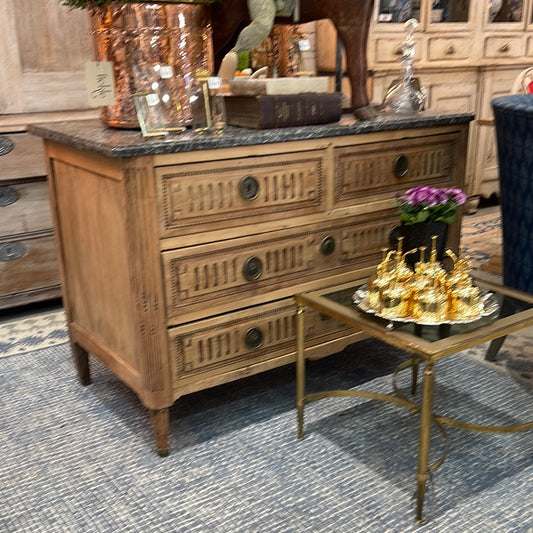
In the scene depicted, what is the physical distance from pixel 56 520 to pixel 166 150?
860 mm

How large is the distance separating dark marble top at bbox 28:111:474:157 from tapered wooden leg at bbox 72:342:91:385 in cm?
67

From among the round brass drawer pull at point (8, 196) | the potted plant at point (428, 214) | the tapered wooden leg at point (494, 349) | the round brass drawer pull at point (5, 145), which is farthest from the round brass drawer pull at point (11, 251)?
the tapered wooden leg at point (494, 349)

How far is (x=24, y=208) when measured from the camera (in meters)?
2.48

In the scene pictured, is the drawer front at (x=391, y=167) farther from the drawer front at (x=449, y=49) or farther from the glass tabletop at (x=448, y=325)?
the drawer front at (x=449, y=49)

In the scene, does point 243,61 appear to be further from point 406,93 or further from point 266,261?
point 266,261

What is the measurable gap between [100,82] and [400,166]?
0.87 metres

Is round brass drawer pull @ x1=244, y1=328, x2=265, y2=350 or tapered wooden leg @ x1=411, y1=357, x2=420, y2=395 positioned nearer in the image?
round brass drawer pull @ x1=244, y1=328, x2=265, y2=350

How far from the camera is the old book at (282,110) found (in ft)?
5.36

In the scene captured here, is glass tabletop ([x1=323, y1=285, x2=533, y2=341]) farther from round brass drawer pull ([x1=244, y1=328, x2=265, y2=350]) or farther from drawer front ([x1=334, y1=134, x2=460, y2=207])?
drawer front ([x1=334, y1=134, x2=460, y2=207])

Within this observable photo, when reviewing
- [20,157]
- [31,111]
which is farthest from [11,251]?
[31,111]

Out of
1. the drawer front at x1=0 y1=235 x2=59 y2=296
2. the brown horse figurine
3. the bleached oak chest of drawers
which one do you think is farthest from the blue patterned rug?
the brown horse figurine

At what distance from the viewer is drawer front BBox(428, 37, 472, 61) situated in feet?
11.6

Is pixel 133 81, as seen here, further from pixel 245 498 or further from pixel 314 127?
pixel 245 498

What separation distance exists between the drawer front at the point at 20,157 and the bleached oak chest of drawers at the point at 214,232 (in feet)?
2.11
